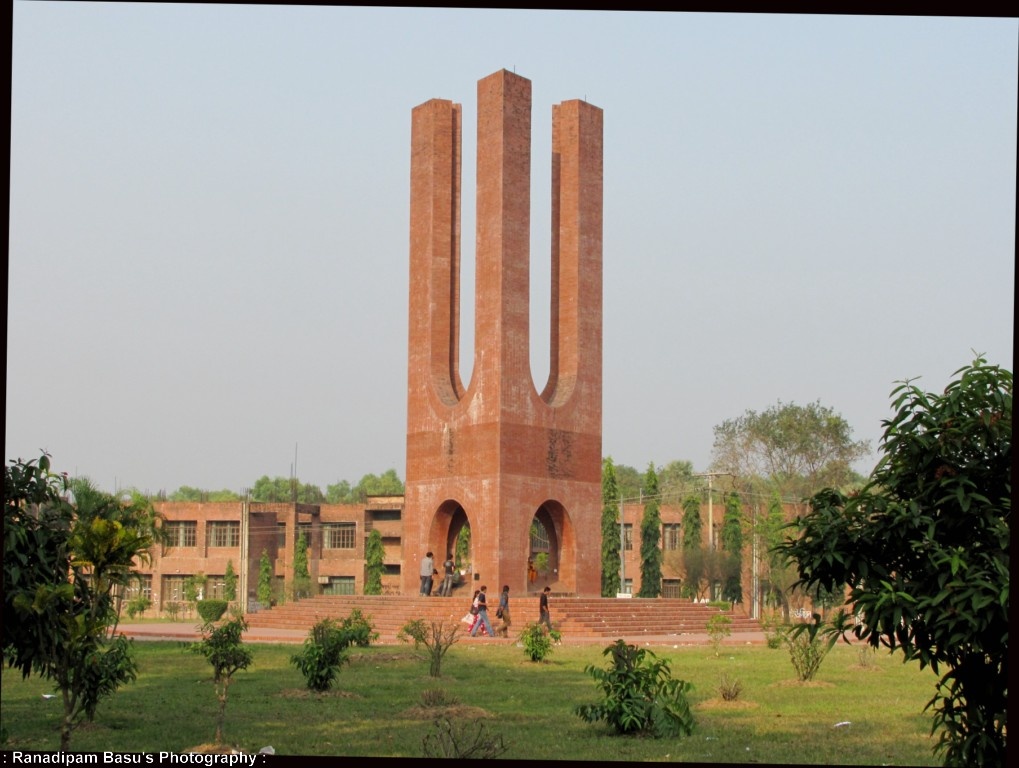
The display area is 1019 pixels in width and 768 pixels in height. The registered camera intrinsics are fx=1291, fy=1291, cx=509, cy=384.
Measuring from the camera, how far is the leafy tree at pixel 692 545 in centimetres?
4194

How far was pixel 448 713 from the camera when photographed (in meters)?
11.0

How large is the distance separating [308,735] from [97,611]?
290 cm

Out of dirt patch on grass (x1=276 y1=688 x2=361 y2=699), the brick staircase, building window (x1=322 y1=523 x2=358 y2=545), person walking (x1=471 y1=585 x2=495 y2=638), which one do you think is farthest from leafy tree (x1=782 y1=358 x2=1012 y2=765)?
building window (x1=322 y1=523 x2=358 y2=545)

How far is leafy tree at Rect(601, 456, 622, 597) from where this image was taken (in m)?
38.7

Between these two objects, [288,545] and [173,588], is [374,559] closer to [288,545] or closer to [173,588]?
[288,545]

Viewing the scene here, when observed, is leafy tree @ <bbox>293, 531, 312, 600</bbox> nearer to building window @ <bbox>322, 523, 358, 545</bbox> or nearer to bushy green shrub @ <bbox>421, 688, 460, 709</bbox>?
building window @ <bbox>322, 523, 358, 545</bbox>

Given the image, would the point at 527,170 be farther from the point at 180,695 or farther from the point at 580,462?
the point at 180,695

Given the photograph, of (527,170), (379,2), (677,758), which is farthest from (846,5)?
(527,170)

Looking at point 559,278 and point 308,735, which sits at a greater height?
point 559,278

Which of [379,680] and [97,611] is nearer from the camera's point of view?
[97,611]

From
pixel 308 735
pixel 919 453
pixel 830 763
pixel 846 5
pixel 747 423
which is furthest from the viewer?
pixel 747 423

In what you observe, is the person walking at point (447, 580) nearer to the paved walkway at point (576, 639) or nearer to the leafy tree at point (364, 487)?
the paved walkway at point (576, 639)

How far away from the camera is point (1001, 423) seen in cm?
567

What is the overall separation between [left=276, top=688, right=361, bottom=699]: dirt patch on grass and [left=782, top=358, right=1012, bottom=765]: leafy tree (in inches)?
291
